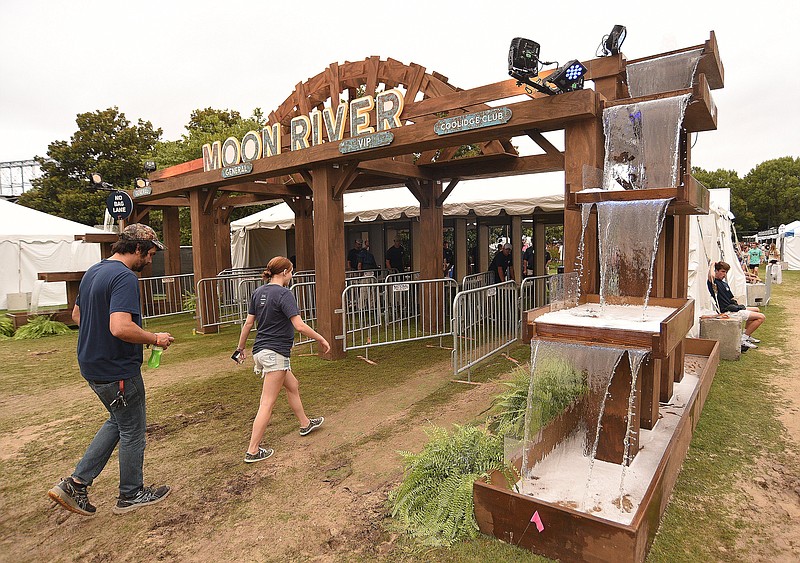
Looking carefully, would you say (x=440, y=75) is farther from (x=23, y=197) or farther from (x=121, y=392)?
(x=23, y=197)

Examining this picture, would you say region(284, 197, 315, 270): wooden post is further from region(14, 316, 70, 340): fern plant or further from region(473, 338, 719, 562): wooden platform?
region(473, 338, 719, 562): wooden platform

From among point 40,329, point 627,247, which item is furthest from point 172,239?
point 627,247

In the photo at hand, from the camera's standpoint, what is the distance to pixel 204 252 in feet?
36.7

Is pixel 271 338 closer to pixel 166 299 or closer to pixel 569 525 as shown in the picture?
pixel 569 525

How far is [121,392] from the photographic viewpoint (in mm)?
3393

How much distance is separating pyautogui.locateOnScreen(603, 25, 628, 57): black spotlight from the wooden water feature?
0.35 metres

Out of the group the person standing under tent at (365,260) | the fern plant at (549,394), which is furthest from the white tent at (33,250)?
the fern plant at (549,394)

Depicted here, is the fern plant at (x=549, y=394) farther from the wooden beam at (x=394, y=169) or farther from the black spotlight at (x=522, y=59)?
the wooden beam at (x=394, y=169)

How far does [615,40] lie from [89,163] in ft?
94.5

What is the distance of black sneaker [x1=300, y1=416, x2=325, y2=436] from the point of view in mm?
4852

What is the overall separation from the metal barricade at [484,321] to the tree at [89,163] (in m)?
25.0

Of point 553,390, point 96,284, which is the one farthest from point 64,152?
point 553,390

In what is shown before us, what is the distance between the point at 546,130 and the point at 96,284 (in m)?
4.67

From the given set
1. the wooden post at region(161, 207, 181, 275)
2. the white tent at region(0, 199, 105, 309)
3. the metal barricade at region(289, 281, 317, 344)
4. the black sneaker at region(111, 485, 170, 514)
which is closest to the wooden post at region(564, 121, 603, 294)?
the black sneaker at region(111, 485, 170, 514)
